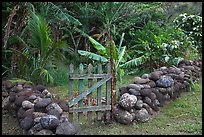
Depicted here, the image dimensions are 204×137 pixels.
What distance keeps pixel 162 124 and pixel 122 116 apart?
0.67 metres

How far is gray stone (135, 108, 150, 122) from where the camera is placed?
432cm

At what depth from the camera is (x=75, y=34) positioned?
977 cm

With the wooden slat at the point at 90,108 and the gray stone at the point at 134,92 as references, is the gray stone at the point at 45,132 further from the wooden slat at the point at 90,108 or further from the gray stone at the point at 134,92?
the gray stone at the point at 134,92

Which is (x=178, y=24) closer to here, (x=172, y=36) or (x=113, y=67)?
(x=172, y=36)

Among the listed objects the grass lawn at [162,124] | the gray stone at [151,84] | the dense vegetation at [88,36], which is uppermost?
the dense vegetation at [88,36]

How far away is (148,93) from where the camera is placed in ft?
15.3

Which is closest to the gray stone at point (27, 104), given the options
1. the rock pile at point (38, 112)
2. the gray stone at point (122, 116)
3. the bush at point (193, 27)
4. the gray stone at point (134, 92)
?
the rock pile at point (38, 112)

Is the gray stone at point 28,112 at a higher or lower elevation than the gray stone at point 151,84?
lower

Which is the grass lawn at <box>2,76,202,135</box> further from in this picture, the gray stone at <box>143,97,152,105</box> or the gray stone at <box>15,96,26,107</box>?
the gray stone at <box>15,96,26,107</box>

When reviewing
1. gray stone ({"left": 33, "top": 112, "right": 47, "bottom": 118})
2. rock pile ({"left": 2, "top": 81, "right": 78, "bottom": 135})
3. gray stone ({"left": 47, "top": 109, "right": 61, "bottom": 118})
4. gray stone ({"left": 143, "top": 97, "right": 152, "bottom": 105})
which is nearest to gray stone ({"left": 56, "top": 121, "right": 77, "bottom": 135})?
rock pile ({"left": 2, "top": 81, "right": 78, "bottom": 135})

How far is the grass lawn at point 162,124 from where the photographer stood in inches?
158

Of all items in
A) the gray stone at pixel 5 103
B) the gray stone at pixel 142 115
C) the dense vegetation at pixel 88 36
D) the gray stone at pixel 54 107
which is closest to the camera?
the gray stone at pixel 54 107

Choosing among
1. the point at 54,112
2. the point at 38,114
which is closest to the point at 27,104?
the point at 38,114

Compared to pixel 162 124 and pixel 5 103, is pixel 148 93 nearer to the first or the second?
pixel 162 124
